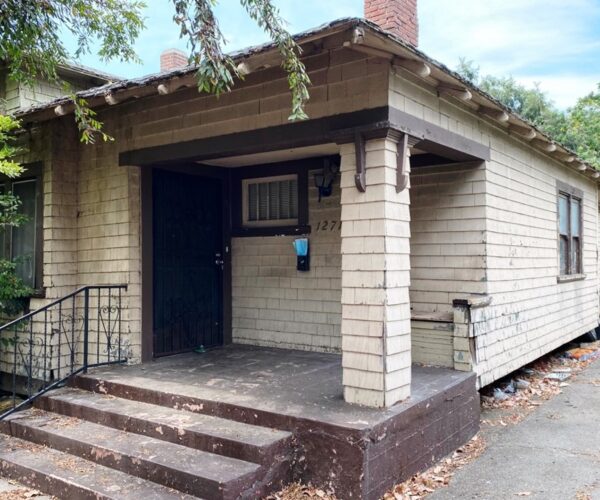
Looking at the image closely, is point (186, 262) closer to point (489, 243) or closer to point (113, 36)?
point (113, 36)

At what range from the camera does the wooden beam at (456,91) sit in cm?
464

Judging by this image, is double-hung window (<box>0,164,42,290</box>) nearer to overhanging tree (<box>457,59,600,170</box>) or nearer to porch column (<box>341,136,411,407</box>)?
porch column (<box>341,136,411,407</box>)

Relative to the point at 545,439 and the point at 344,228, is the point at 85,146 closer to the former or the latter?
the point at 344,228

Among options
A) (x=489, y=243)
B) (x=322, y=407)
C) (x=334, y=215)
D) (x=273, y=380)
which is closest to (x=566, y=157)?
(x=489, y=243)

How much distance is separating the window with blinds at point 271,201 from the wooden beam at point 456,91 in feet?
7.79

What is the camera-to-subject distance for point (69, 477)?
383cm

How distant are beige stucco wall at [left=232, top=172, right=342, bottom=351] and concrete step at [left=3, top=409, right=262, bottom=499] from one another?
2671 millimetres

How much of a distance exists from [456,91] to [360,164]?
1281 millimetres

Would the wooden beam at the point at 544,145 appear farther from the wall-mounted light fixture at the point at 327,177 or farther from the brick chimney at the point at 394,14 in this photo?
the wall-mounted light fixture at the point at 327,177

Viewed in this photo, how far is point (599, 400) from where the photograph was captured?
6137 mm

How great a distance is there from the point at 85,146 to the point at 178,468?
4088 millimetres

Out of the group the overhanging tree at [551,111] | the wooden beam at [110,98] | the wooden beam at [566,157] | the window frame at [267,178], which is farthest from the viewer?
the overhanging tree at [551,111]

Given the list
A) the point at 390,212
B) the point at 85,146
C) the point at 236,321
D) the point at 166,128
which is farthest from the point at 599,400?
the point at 85,146

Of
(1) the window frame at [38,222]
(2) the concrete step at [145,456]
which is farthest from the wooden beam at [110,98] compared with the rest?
(2) the concrete step at [145,456]
